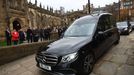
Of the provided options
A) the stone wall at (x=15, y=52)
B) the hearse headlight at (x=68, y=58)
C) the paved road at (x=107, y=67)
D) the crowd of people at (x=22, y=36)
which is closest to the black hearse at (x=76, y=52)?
the hearse headlight at (x=68, y=58)

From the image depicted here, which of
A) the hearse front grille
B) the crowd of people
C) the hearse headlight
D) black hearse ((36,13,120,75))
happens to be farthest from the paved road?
the crowd of people

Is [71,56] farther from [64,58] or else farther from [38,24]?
[38,24]

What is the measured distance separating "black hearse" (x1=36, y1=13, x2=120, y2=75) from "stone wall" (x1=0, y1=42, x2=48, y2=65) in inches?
71.2

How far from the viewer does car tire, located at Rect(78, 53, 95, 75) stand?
5.07 m

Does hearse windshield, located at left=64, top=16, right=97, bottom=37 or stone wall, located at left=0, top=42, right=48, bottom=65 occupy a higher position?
hearse windshield, located at left=64, top=16, right=97, bottom=37

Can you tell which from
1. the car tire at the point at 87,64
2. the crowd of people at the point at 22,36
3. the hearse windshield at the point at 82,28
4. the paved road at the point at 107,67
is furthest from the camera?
the crowd of people at the point at 22,36

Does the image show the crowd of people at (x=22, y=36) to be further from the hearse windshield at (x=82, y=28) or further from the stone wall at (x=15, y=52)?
the hearse windshield at (x=82, y=28)

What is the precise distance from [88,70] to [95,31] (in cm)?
154

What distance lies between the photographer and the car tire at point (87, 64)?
507 centimetres

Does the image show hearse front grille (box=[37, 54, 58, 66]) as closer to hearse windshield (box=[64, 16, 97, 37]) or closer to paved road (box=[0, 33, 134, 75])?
paved road (box=[0, 33, 134, 75])

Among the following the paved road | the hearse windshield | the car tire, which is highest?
the hearse windshield

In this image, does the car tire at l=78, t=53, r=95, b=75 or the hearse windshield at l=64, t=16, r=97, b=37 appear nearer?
the car tire at l=78, t=53, r=95, b=75

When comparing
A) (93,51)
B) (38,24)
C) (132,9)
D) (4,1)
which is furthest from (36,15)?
(93,51)

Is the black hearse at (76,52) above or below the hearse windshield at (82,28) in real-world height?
below
